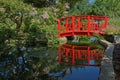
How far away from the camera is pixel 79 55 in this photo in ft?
42.5

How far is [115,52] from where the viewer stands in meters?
11.2

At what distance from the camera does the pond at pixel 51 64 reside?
886cm

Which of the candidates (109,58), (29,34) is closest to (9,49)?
(29,34)

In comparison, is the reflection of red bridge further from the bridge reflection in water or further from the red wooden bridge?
the red wooden bridge

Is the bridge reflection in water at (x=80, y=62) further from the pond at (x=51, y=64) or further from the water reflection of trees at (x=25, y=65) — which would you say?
the water reflection of trees at (x=25, y=65)

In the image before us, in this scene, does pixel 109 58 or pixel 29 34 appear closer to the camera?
pixel 109 58

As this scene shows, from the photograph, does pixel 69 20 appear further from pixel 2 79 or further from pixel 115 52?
pixel 2 79

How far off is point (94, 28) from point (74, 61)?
20.6ft

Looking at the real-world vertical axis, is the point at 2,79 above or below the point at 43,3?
below

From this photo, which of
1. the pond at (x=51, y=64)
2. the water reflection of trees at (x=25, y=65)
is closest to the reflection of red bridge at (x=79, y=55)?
the pond at (x=51, y=64)

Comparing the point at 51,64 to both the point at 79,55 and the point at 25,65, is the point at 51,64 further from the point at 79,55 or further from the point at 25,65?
the point at 79,55

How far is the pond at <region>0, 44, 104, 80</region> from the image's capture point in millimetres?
8859

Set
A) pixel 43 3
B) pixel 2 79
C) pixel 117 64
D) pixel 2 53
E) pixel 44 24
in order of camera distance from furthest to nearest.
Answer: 1. pixel 43 3
2. pixel 44 24
3. pixel 2 53
4. pixel 117 64
5. pixel 2 79

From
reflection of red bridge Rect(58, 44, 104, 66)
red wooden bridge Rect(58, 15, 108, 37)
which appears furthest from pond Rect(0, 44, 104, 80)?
red wooden bridge Rect(58, 15, 108, 37)
